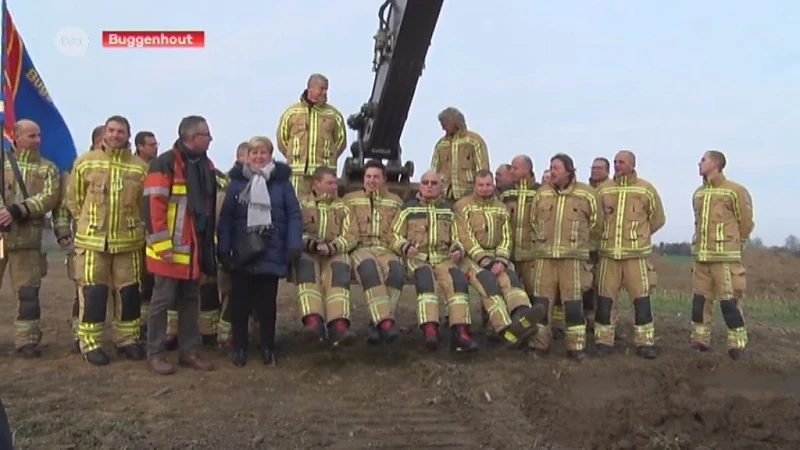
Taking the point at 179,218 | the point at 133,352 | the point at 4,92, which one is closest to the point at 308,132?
the point at 179,218

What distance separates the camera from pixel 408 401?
611 centimetres

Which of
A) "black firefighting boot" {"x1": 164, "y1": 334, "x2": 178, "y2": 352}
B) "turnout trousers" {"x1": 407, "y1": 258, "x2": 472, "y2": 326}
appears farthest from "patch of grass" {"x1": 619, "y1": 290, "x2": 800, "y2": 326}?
"black firefighting boot" {"x1": 164, "y1": 334, "x2": 178, "y2": 352}

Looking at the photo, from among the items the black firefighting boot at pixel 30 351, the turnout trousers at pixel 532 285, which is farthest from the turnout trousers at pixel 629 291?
the black firefighting boot at pixel 30 351

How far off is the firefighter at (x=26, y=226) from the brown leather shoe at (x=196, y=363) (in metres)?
1.50

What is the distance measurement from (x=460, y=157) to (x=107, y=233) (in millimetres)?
3769

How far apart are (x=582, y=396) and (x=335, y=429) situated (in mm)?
2097

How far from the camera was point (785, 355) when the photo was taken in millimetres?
8492

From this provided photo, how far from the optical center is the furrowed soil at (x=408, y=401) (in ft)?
17.2

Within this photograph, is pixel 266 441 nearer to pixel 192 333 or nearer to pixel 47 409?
pixel 47 409

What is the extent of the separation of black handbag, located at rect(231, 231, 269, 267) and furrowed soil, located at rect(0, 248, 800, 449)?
2.93 ft

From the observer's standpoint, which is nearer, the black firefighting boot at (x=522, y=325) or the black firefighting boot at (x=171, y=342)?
the black firefighting boot at (x=522, y=325)

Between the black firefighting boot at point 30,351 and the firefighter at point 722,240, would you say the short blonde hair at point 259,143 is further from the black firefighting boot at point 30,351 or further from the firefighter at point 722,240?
the firefighter at point 722,240

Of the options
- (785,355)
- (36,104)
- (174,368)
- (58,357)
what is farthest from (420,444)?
(36,104)

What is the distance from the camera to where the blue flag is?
25.7 ft
